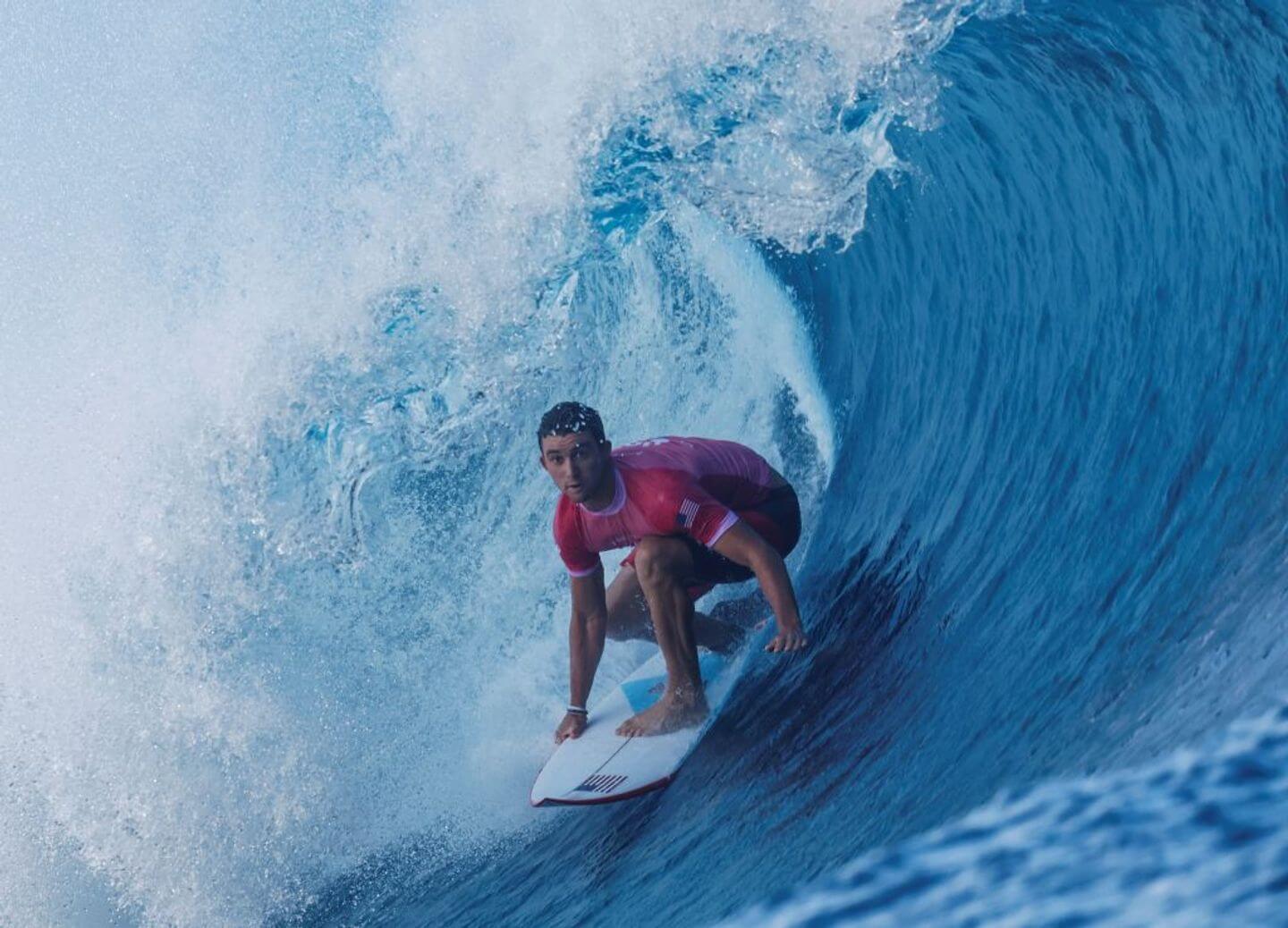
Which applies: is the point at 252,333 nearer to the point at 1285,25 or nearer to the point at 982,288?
the point at 982,288

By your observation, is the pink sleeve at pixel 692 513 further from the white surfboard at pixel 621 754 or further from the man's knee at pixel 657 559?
the white surfboard at pixel 621 754

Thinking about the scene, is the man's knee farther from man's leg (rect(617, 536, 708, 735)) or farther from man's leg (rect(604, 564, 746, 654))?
man's leg (rect(604, 564, 746, 654))

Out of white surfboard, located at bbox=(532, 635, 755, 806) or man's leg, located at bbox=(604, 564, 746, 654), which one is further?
man's leg, located at bbox=(604, 564, 746, 654)

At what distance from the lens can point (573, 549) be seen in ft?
12.8

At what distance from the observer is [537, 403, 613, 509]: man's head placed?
3527 millimetres

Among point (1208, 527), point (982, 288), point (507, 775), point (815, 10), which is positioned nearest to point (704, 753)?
point (507, 775)

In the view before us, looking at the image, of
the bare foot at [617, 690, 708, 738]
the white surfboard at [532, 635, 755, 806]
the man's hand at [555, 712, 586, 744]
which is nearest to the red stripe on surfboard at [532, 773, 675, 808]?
the white surfboard at [532, 635, 755, 806]

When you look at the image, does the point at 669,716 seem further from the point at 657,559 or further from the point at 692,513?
the point at 692,513

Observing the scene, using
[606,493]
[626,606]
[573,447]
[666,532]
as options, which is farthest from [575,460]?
[626,606]

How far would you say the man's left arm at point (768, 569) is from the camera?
3475 millimetres

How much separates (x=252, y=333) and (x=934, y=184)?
3356 millimetres

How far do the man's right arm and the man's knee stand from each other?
1.04 ft

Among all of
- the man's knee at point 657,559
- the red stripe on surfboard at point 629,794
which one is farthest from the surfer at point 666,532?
the red stripe on surfboard at point 629,794

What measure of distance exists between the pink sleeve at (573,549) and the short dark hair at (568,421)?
0.38 m
